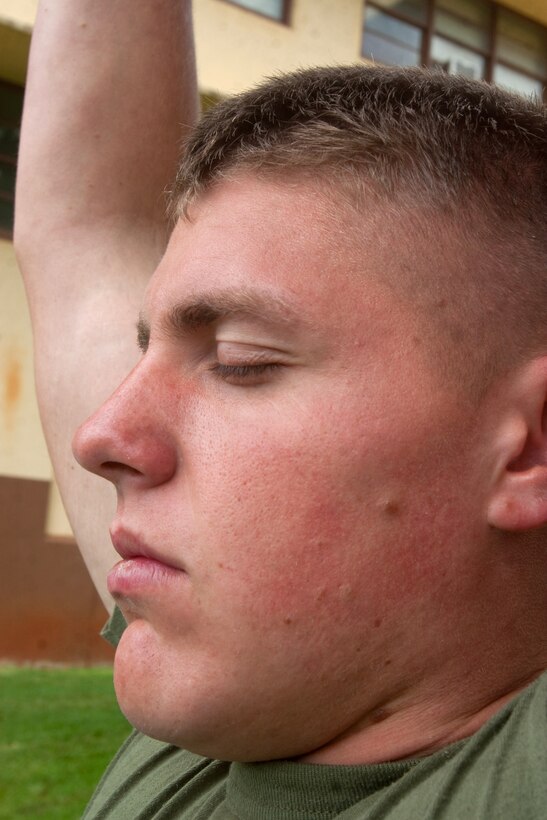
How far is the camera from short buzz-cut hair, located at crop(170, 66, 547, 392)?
1.07m

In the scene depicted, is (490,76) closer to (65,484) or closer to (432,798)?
(65,484)

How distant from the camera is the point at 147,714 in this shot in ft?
3.42

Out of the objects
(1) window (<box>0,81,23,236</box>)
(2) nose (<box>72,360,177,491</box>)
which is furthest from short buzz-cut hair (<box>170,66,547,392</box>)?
(1) window (<box>0,81,23,236</box>)

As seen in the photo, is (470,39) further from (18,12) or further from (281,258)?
(281,258)

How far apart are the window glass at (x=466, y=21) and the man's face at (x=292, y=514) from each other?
870 cm

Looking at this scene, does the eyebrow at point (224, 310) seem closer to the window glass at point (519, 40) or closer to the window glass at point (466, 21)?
the window glass at point (466, 21)

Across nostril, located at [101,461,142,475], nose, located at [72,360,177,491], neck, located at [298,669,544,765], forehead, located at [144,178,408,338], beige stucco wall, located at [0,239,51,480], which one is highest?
forehead, located at [144,178,408,338]

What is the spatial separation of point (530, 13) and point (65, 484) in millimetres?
8729

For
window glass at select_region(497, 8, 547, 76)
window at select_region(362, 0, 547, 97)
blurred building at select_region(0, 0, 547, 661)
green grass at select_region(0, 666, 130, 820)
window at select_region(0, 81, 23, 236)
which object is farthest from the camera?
window glass at select_region(497, 8, 547, 76)

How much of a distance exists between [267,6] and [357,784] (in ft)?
23.9

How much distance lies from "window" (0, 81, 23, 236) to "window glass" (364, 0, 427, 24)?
3454mm

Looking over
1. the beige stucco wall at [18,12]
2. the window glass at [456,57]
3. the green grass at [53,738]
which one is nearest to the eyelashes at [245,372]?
the green grass at [53,738]

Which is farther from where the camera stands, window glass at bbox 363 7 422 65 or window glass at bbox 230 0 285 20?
window glass at bbox 363 7 422 65

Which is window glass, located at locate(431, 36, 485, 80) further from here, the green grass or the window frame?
the green grass
